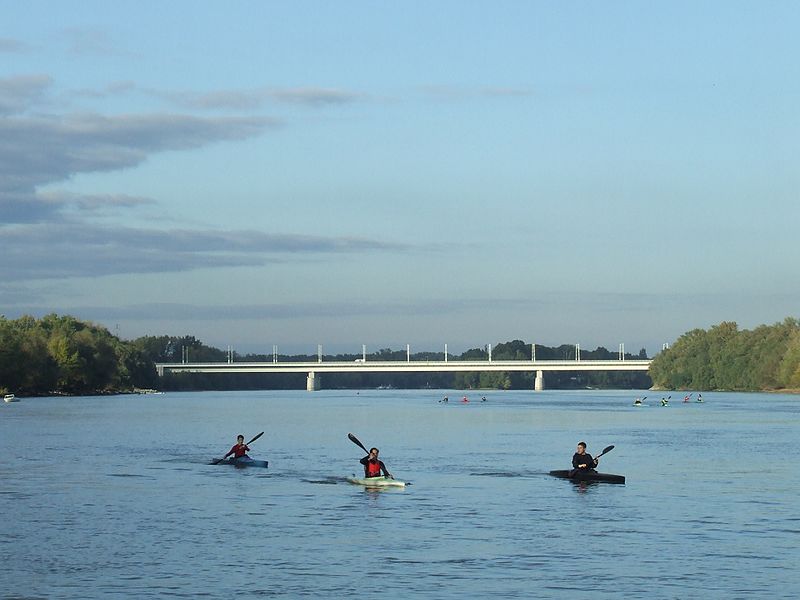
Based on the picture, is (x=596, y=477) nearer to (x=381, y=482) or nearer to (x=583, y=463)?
(x=583, y=463)

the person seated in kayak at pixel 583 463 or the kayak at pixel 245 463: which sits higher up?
the person seated in kayak at pixel 583 463

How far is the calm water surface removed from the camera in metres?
28.4

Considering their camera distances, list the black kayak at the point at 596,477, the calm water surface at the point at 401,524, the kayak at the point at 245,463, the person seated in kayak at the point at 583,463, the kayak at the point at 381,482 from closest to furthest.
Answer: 1. the calm water surface at the point at 401,524
2. the kayak at the point at 381,482
3. the black kayak at the point at 596,477
4. the person seated in kayak at the point at 583,463
5. the kayak at the point at 245,463

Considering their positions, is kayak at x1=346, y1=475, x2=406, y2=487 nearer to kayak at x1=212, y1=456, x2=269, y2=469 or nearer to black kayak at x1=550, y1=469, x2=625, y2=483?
black kayak at x1=550, y1=469, x2=625, y2=483

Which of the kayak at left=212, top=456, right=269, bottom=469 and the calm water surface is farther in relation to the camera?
the kayak at left=212, top=456, right=269, bottom=469

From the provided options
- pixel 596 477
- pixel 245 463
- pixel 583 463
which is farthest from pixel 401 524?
pixel 245 463

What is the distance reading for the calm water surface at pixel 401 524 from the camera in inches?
1118

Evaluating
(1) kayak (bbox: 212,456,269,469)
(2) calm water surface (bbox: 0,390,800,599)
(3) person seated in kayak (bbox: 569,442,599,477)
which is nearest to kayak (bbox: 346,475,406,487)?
(2) calm water surface (bbox: 0,390,800,599)

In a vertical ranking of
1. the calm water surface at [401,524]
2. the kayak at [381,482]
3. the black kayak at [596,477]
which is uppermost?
the black kayak at [596,477]

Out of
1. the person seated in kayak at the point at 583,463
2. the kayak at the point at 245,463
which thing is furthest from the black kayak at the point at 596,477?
the kayak at the point at 245,463

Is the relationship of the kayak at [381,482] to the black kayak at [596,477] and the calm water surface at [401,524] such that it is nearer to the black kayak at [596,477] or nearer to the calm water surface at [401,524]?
the calm water surface at [401,524]

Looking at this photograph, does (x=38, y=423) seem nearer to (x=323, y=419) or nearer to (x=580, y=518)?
(x=323, y=419)

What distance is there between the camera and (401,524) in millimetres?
38094

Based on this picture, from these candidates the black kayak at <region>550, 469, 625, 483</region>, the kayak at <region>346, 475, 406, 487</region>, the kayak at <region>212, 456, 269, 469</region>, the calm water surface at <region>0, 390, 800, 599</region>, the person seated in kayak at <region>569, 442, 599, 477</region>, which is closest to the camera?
the calm water surface at <region>0, 390, 800, 599</region>
